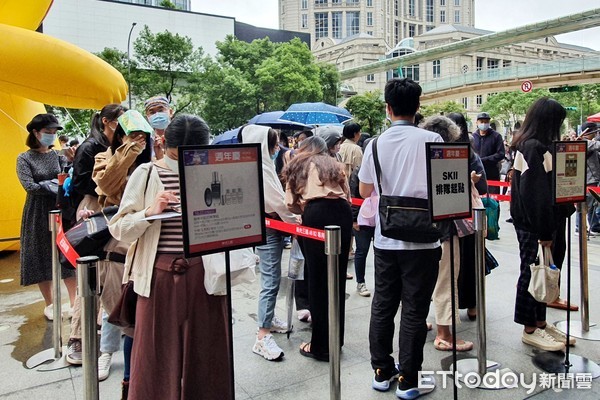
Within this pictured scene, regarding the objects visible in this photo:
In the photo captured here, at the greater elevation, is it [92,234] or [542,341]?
[92,234]

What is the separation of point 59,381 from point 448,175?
2.92 metres

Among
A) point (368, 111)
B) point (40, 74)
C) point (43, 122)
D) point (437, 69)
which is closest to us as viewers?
point (43, 122)

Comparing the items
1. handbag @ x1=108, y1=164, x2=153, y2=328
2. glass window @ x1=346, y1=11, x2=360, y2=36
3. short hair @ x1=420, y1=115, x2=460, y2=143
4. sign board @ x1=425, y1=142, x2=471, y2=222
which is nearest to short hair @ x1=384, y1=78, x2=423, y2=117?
sign board @ x1=425, y1=142, x2=471, y2=222

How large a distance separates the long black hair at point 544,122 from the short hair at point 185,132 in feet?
7.93

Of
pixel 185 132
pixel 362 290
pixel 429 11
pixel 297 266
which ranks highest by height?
pixel 429 11

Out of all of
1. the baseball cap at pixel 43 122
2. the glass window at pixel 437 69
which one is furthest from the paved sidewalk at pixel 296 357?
the glass window at pixel 437 69

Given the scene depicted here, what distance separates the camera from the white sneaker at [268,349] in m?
3.68

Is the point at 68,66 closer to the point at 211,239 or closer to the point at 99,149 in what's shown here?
the point at 99,149

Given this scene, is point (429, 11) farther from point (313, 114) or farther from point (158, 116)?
point (158, 116)

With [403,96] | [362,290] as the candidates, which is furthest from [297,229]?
[362,290]

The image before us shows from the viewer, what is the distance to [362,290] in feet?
17.1

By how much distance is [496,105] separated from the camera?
149ft

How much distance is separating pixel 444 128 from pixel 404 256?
123 cm

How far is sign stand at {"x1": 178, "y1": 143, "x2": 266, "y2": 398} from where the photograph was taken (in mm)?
1975
